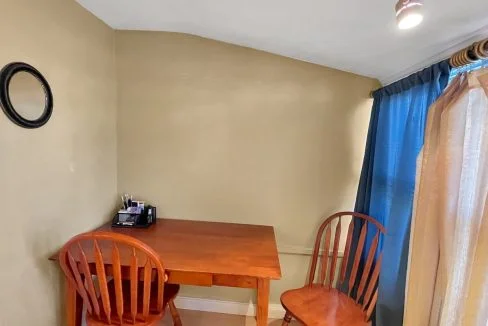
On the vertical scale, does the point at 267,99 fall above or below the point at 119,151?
above

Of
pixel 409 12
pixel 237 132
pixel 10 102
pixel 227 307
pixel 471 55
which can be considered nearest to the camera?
pixel 409 12

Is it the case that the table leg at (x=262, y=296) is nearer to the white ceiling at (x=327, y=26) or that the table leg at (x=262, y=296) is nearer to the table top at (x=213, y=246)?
the table top at (x=213, y=246)

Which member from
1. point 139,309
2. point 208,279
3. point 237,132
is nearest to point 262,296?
point 208,279

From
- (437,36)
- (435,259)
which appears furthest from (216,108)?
(435,259)

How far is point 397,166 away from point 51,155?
5.98 ft

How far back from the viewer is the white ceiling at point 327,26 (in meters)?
1.16

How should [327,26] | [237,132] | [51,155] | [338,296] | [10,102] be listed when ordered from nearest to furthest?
[10,102] < [327,26] < [51,155] < [338,296] < [237,132]

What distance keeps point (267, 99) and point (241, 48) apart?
0.41m

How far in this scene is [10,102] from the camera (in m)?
1.34

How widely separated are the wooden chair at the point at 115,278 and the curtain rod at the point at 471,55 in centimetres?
143

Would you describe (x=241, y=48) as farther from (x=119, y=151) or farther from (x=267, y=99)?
(x=119, y=151)

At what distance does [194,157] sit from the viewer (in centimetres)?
226

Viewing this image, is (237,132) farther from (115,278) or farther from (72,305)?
(72,305)

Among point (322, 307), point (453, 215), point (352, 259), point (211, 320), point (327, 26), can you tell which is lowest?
point (211, 320)
